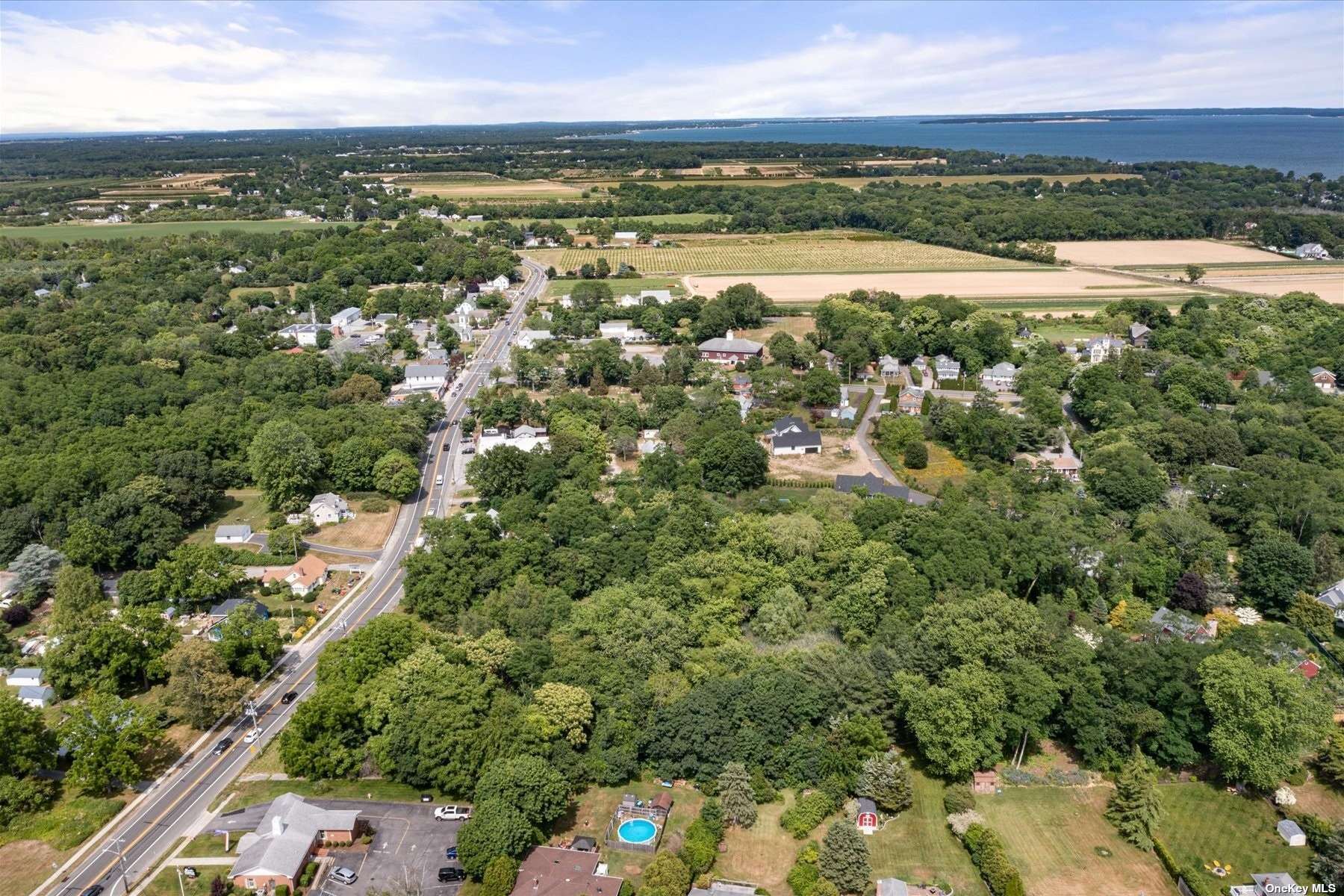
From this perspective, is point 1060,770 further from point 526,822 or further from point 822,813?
point 526,822

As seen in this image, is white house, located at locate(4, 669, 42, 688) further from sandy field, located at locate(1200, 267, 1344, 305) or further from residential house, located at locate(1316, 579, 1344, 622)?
sandy field, located at locate(1200, 267, 1344, 305)

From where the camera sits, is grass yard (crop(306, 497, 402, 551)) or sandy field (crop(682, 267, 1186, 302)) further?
sandy field (crop(682, 267, 1186, 302))

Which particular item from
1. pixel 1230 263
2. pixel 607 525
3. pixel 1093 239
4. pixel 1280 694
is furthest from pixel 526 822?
pixel 1093 239

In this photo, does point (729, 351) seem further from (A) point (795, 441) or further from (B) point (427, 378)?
(B) point (427, 378)

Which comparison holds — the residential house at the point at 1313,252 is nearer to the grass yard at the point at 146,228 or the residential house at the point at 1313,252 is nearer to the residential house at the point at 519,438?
the residential house at the point at 519,438

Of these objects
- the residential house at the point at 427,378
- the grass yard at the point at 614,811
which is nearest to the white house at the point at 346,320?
the residential house at the point at 427,378

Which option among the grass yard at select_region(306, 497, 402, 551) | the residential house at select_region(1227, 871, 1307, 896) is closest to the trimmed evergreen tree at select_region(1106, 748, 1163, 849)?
the residential house at select_region(1227, 871, 1307, 896)

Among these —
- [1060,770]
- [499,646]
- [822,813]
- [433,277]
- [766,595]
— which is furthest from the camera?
[433,277]
